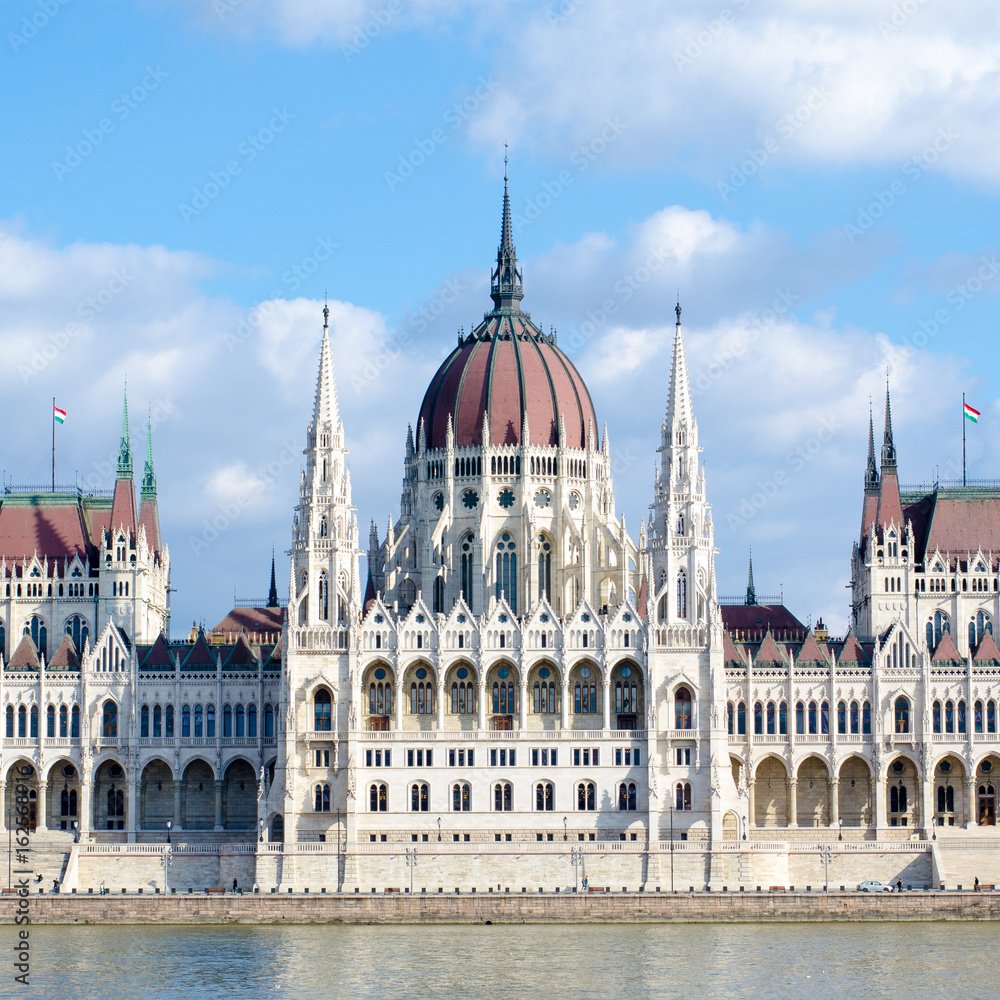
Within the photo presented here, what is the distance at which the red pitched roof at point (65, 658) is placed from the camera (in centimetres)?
16012

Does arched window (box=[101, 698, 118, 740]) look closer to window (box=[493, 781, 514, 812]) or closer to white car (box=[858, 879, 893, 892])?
window (box=[493, 781, 514, 812])

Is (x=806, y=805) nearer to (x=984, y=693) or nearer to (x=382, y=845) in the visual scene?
(x=984, y=693)

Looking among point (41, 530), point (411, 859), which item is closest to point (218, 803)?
point (411, 859)

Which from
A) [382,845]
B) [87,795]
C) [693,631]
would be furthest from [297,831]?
[693,631]

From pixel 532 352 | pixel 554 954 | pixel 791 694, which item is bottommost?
pixel 554 954

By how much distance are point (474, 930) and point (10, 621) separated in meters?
46.2

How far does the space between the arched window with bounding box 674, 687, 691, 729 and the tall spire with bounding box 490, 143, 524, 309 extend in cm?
3451

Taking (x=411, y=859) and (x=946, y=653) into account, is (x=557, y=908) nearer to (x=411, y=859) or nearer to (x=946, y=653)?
(x=411, y=859)

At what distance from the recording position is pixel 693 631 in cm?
15250

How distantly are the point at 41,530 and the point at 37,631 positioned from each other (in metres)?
7.06

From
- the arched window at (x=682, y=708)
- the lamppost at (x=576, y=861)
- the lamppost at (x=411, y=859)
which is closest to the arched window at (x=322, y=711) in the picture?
the lamppost at (x=411, y=859)

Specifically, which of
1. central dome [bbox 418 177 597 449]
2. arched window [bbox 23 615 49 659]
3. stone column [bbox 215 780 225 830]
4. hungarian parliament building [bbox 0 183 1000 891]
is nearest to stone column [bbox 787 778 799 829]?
hungarian parliament building [bbox 0 183 1000 891]

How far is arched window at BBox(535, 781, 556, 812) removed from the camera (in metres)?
150

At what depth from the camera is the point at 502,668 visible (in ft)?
502
